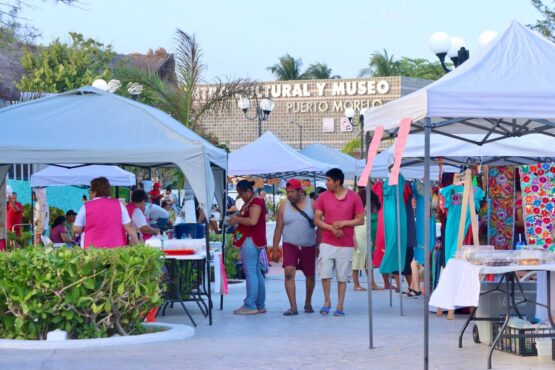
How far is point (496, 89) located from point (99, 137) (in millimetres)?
4839

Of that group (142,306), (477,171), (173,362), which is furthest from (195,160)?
(477,171)

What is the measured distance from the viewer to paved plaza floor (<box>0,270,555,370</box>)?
984cm

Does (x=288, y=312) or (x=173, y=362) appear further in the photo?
(x=288, y=312)

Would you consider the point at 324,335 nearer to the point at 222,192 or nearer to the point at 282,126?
the point at 222,192

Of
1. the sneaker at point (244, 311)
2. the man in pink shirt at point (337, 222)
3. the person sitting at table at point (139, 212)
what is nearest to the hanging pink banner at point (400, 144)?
the man in pink shirt at point (337, 222)

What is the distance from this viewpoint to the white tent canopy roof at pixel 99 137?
1196cm

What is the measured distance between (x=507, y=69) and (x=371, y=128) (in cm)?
172

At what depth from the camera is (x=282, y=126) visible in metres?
73.2

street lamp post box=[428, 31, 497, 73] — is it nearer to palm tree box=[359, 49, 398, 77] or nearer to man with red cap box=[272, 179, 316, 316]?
man with red cap box=[272, 179, 316, 316]

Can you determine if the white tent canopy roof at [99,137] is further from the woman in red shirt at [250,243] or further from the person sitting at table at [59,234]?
the person sitting at table at [59,234]

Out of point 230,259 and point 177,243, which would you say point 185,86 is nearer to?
point 230,259

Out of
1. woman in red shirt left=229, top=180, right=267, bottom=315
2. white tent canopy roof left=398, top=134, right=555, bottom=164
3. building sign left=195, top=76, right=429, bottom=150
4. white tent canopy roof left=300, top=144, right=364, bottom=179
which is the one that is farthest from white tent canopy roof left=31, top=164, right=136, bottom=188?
building sign left=195, top=76, right=429, bottom=150

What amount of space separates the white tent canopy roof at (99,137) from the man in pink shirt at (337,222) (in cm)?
178

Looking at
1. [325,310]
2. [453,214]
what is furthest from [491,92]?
[325,310]
